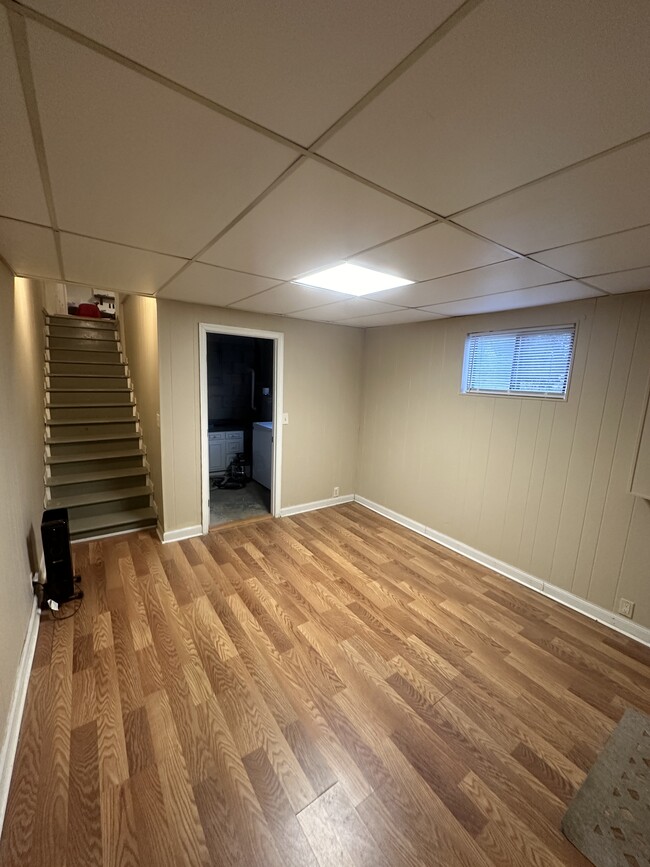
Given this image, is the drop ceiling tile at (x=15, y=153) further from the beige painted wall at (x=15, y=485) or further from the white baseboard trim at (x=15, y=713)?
the white baseboard trim at (x=15, y=713)

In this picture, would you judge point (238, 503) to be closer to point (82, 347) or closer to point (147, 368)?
point (147, 368)

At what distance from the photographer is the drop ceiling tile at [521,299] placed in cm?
224

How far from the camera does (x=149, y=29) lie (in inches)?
25.4

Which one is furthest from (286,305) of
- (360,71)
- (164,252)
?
(360,71)

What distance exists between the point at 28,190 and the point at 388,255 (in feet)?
4.84

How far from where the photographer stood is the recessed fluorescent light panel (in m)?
2.07

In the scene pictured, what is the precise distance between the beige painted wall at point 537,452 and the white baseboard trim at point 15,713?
11.1ft

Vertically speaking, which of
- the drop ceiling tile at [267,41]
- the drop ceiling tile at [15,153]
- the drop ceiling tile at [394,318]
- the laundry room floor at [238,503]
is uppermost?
the drop ceiling tile at [394,318]

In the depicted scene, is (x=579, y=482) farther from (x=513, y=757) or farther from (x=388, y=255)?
(x=388, y=255)

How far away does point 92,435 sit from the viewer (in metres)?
4.22

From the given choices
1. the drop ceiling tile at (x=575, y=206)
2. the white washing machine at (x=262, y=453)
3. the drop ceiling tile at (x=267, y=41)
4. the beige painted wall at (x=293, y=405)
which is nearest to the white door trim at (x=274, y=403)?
the beige painted wall at (x=293, y=405)

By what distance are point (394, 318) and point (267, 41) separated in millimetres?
3088

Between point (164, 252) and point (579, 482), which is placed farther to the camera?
point (579, 482)

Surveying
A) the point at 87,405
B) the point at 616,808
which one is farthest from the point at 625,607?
the point at 87,405
